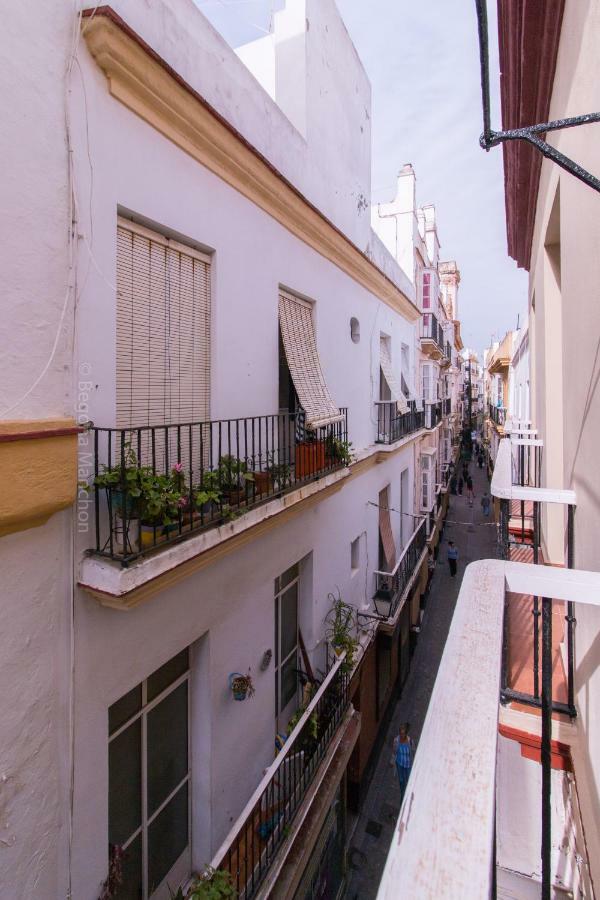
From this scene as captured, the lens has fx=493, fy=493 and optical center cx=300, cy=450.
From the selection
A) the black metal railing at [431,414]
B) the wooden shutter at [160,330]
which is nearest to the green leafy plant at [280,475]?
the wooden shutter at [160,330]

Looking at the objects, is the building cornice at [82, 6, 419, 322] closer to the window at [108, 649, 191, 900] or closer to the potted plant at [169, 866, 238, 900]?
the window at [108, 649, 191, 900]

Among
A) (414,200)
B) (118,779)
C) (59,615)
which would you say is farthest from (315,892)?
(414,200)

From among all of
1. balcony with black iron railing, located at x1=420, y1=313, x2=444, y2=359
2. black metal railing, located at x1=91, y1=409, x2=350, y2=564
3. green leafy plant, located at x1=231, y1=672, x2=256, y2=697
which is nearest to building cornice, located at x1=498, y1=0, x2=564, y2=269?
black metal railing, located at x1=91, y1=409, x2=350, y2=564

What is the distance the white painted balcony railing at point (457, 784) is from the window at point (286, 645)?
20.1ft

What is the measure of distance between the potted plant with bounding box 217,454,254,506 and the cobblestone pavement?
3.15 metres

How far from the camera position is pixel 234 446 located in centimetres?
549

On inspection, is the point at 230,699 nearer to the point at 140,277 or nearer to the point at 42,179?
the point at 140,277

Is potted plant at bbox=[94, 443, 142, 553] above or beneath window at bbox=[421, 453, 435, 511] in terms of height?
above

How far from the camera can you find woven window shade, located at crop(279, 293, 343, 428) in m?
6.61

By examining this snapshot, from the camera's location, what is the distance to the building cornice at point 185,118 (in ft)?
11.9

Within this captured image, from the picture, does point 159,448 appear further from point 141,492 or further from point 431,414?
point 431,414

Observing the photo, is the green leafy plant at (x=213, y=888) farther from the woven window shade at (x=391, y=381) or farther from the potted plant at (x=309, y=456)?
the woven window shade at (x=391, y=381)

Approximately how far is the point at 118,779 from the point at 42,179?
15.5 feet

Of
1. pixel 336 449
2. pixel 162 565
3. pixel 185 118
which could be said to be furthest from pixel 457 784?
pixel 336 449
